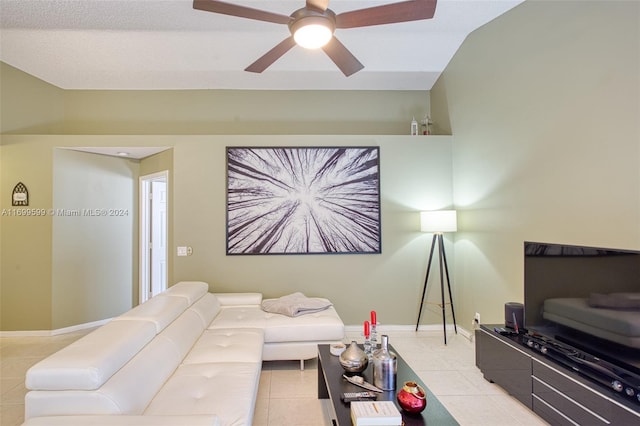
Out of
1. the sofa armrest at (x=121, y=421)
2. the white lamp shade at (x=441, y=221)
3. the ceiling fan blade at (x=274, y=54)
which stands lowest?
the sofa armrest at (x=121, y=421)

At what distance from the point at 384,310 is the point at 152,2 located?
427 centimetres

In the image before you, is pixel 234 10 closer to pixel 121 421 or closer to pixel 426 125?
pixel 121 421

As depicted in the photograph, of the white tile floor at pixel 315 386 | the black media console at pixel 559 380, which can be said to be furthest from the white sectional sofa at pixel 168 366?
the black media console at pixel 559 380

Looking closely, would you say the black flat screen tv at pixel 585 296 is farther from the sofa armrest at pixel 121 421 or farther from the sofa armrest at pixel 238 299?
the sofa armrest at pixel 238 299

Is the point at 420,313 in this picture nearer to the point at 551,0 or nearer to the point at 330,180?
the point at 330,180

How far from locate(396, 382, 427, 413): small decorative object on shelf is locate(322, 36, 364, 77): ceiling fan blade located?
88.3 inches

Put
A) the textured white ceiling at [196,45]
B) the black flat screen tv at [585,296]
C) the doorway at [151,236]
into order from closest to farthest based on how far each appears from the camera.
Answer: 1. the black flat screen tv at [585,296]
2. the textured white ceiling at [196,45]
3. the doorway at [151,236]

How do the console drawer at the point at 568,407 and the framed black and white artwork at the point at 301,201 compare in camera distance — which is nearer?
the console drawer at the point at 568,407

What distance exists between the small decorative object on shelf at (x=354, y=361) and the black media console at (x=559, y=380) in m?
1.17

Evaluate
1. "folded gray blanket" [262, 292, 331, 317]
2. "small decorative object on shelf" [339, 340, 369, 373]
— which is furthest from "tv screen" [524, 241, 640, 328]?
"folded gray blanket" [262, 292, 331, 317]

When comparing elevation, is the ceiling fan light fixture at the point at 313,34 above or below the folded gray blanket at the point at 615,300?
above

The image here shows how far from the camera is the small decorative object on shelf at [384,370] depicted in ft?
6.19

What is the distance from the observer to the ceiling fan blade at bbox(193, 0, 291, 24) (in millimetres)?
1912

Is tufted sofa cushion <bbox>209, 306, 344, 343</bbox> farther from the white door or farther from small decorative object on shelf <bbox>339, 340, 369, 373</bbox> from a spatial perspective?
the white door
